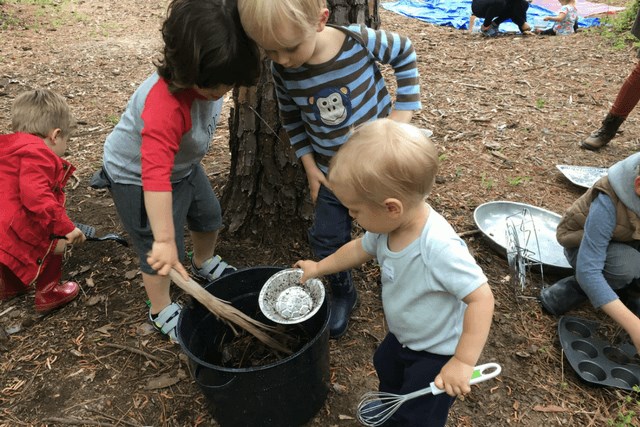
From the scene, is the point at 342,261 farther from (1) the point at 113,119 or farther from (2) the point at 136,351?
(1) the point at 113,119

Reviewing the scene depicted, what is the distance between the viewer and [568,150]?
361 cm

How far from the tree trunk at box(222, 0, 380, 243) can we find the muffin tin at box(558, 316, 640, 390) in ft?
4.60

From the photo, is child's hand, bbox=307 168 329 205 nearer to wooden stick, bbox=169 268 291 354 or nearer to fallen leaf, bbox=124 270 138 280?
wooden stick, bbox=169 268 291 354

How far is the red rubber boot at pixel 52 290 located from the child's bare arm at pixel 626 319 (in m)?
2.52

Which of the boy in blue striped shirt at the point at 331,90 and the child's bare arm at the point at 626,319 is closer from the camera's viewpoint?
the boy in blue striped shirt at the point at 331,90

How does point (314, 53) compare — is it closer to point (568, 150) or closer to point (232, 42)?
point (232, 42)

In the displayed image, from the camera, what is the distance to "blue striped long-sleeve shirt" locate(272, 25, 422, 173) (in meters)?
1.73

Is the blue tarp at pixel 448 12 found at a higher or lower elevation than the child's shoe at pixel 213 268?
higher

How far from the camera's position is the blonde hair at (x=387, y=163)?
1168mm

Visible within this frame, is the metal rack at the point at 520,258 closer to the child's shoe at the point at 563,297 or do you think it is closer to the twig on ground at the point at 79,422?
the child's shoe at the point at 563,297

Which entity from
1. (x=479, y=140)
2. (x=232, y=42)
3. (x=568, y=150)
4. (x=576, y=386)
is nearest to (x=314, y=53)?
(x=232, y=42)

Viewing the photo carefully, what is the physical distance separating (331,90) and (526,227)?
174 cm

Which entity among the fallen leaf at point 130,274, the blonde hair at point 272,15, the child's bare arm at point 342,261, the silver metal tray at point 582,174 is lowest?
the fallen leaf at point 130,274

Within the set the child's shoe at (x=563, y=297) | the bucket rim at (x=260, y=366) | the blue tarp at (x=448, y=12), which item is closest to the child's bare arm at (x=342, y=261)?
the bucket rim at (x=260, y=366)
